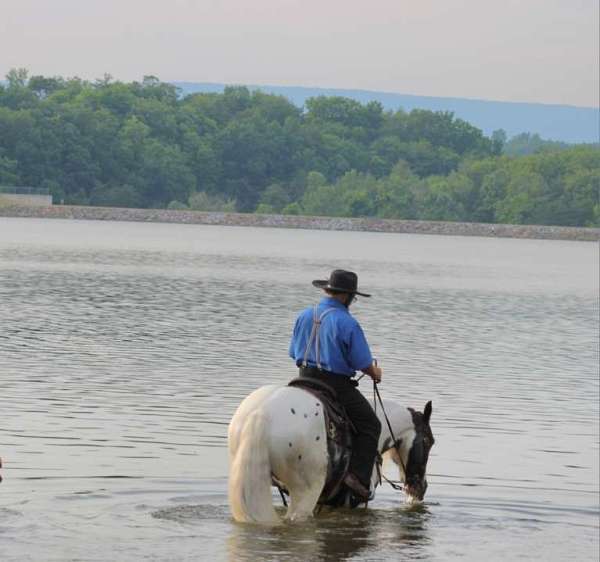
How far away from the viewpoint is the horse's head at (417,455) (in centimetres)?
1508

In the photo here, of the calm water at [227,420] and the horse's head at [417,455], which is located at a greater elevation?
the horse's head at [417,455]

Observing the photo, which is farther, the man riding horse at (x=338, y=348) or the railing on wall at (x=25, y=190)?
the railing on wall at (x=25, y=190)

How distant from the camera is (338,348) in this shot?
533 inches

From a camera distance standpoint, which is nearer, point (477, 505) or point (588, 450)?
point (477, 505)

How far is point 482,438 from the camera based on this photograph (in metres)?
20.2

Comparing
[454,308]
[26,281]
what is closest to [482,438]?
[454,308]

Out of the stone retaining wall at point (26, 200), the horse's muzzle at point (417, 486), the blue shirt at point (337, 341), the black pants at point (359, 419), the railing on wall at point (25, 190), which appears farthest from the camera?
the railing on wall at point (25, 190)

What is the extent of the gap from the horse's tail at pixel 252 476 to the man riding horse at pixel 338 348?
959 millimetres

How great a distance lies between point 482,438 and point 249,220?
173959mm

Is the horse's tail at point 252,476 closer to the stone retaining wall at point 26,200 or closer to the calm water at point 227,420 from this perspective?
the calm water at point 227,420

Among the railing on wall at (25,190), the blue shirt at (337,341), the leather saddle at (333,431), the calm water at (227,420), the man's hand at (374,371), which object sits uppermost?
the blue shirt at (337,341)

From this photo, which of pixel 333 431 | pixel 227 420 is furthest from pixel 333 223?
pixel 333 431

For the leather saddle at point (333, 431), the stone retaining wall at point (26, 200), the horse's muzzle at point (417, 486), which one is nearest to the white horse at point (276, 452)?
the leather saddle at point (333, 431)

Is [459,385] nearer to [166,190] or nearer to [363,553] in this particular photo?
[363,553]
